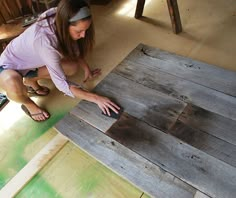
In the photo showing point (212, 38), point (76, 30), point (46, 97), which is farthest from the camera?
point (212, 38)

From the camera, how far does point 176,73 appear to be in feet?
4.63

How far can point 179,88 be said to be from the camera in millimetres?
1329

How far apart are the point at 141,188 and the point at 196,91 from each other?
60cm

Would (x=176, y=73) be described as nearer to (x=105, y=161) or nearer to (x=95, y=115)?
(x=95, y=115)

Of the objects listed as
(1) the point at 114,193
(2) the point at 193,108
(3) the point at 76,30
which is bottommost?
(1) the point at 114,193

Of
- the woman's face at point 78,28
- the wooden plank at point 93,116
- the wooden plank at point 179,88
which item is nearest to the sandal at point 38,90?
the wooden plank at point 93,116

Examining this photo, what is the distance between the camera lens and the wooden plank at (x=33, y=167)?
116cm

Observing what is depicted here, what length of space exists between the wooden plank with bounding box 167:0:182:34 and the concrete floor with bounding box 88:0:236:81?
5cm

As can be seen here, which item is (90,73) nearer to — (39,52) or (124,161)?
(39,52)

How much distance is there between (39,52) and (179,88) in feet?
2.51

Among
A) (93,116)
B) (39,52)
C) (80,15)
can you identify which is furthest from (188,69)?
(39,52)

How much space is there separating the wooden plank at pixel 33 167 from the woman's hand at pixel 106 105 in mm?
270

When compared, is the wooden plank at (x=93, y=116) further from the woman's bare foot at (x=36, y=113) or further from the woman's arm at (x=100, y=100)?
the woman's bare foot at (x=36, y=113)

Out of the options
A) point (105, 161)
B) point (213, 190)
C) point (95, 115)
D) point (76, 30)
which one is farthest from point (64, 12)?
point (213, 190)
